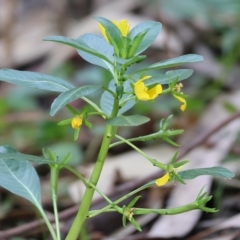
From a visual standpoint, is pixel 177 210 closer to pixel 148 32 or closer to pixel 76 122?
pixel 76 122

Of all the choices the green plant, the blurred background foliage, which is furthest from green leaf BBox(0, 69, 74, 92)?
the blurred background foliage

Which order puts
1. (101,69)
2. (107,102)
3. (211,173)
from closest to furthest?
(211,173)
(107,102)
(101,69)

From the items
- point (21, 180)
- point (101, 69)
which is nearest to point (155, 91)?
point (21, 180)

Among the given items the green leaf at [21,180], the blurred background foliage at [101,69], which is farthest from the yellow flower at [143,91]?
the blurred background foliage at [101,69]

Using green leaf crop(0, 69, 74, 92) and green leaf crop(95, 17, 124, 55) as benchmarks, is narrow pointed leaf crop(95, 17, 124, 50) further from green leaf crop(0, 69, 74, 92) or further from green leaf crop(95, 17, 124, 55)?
green leaf crop(0, 69, 74, 92)

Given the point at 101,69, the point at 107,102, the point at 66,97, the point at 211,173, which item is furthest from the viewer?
the point at 101,69

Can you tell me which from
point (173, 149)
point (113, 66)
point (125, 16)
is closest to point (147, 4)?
point (125, 16)
